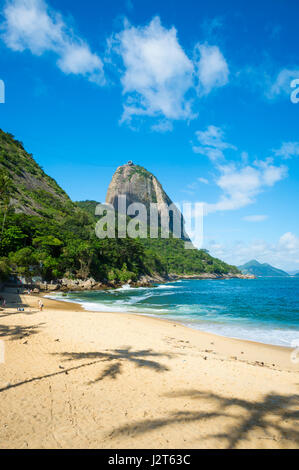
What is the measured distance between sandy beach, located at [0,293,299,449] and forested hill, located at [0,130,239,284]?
1067 inches

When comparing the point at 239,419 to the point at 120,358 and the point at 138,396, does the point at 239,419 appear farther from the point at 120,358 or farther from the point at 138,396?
the point at 120,358

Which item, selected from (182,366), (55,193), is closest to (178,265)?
(55,193)

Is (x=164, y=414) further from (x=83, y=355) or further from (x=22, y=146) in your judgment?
(x=22, y=146)

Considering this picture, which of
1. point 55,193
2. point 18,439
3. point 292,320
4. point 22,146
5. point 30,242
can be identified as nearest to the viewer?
point 18,439

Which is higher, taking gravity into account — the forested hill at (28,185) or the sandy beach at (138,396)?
the forested hill at (28,185)

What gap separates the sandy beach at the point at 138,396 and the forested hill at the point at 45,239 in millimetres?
27104

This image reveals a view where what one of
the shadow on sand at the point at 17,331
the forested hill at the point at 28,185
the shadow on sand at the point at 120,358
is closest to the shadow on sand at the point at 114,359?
the shadow on sand at the point at 120,358

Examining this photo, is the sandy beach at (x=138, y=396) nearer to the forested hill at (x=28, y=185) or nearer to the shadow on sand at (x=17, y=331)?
the shadow on sand at (x=17, y=331)

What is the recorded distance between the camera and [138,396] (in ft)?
18.2

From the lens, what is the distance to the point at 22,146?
106 metres

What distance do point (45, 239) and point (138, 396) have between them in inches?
1832

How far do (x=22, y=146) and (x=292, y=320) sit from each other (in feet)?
408

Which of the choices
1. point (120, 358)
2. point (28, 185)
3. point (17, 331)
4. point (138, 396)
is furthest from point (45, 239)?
point (28, 185)

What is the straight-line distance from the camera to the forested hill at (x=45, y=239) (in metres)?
39.3
